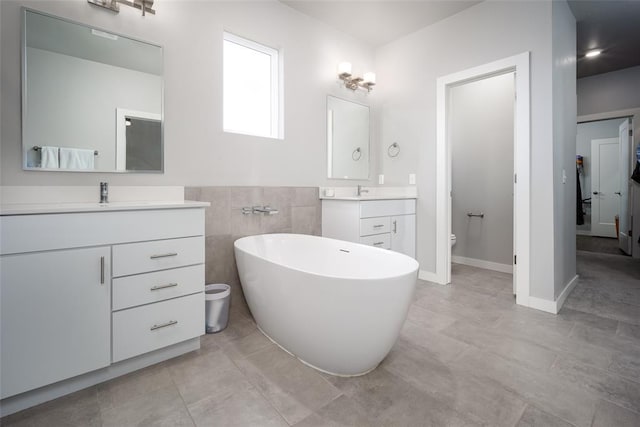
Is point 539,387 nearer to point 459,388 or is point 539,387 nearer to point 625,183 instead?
point 459,388

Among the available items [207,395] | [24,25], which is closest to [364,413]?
[207,395]

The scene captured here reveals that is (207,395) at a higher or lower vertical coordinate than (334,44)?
lower

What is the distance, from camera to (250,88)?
8.87ft

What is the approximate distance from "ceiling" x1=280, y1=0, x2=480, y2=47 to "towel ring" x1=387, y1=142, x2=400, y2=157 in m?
1.23

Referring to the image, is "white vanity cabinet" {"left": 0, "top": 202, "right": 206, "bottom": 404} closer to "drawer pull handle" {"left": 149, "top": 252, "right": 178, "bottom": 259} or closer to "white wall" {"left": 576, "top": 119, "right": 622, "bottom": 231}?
"drawer pull handle" {"left": 149, "top": 252, "right": 178, "bottom": 259}

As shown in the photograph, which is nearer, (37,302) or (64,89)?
(37,302)

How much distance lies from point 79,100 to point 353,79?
2.48 m

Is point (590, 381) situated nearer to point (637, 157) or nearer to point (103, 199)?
point (103, 199)

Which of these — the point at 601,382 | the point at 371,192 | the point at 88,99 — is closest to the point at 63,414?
the point at 88,99

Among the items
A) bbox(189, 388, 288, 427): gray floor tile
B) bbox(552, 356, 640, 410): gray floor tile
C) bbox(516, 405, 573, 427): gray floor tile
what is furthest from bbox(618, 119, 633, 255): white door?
bbox(189, 388, 288, 427): gray floor tile

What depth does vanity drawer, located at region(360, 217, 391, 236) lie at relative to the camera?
2.65 meters

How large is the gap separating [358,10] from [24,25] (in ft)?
8.33

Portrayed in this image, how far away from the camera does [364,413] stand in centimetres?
123

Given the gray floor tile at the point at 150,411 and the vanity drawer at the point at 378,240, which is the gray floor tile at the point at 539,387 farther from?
the gray floor tile at the point at 150,411
